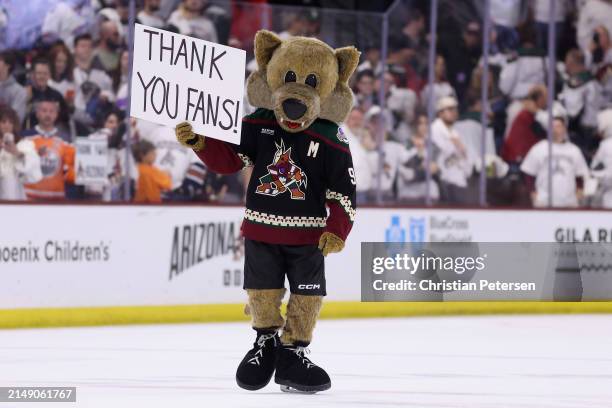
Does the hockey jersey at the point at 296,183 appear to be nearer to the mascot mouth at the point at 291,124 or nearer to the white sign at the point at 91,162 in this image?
the mascot mouth at the point at 291,124

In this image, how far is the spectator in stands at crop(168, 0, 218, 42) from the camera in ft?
28.2

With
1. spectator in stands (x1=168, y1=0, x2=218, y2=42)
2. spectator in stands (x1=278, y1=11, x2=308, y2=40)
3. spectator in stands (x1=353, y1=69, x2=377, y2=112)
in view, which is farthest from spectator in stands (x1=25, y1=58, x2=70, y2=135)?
spectator in stands (x1=353, y1=69, x2=377, y2=112)

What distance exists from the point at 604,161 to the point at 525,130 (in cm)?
71

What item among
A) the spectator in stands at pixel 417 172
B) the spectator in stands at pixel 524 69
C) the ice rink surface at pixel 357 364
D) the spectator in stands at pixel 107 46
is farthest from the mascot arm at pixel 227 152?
the spectator in stands at pixel 524 69

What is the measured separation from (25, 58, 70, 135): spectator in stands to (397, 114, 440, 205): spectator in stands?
8.84ft

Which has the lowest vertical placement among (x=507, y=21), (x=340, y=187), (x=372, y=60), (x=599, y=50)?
(x=340, y=187)

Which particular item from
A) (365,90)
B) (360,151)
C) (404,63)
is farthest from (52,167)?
(404,63)

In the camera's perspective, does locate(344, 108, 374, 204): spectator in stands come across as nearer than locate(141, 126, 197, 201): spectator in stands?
No

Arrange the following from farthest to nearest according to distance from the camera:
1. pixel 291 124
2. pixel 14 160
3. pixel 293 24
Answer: pixel 293 24, pixel 14 160, pixel 291 124

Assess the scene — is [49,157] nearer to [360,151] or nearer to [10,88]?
[10,88]

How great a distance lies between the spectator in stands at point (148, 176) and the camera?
26.9 ft

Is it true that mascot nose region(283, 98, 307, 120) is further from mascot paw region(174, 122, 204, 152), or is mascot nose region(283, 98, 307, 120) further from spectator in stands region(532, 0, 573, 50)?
spectator in stands region(532, 0, 573, 50)

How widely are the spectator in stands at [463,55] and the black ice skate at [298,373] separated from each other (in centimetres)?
534

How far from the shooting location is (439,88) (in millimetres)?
9703
